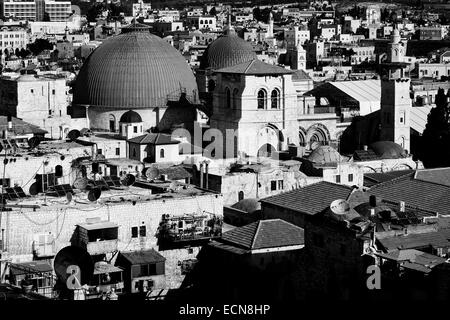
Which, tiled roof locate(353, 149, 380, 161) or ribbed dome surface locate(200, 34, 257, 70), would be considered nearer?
tiled roof locate(353, 149, 380, 161)

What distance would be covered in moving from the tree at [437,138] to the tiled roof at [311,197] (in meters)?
19.8

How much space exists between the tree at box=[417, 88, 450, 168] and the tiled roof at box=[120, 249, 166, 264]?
25.2 metres

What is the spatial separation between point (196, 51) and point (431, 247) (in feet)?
301

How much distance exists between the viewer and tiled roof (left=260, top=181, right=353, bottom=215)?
119ft

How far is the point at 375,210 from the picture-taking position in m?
32.0

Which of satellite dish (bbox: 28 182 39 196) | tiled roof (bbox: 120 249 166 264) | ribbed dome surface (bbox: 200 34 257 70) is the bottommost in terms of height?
tiled roof (bbox: 120 249 166 264)

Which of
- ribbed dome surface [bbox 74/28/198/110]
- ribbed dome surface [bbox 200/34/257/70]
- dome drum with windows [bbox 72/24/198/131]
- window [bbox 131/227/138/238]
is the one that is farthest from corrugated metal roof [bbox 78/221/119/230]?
ribbed dome surface [bbox 200/34/257/70]

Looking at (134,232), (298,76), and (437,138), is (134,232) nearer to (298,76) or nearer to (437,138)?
(437,138)

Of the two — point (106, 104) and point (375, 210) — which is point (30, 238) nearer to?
point (375, 210)

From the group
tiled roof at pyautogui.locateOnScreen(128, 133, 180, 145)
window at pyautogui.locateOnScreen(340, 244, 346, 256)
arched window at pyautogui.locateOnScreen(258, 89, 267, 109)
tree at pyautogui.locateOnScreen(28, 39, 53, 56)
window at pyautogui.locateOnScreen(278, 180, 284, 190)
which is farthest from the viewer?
tree at pyautogui.locateOnScreen(28, 39, 53, 56)

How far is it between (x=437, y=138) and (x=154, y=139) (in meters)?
14.6

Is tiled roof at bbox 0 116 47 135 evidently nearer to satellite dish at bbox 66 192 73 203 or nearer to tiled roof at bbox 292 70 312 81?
satellite dish at bbox 66 192 73 203

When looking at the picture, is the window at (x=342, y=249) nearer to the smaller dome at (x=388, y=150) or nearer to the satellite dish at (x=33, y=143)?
the satellite dish at (x=33, y=143)
